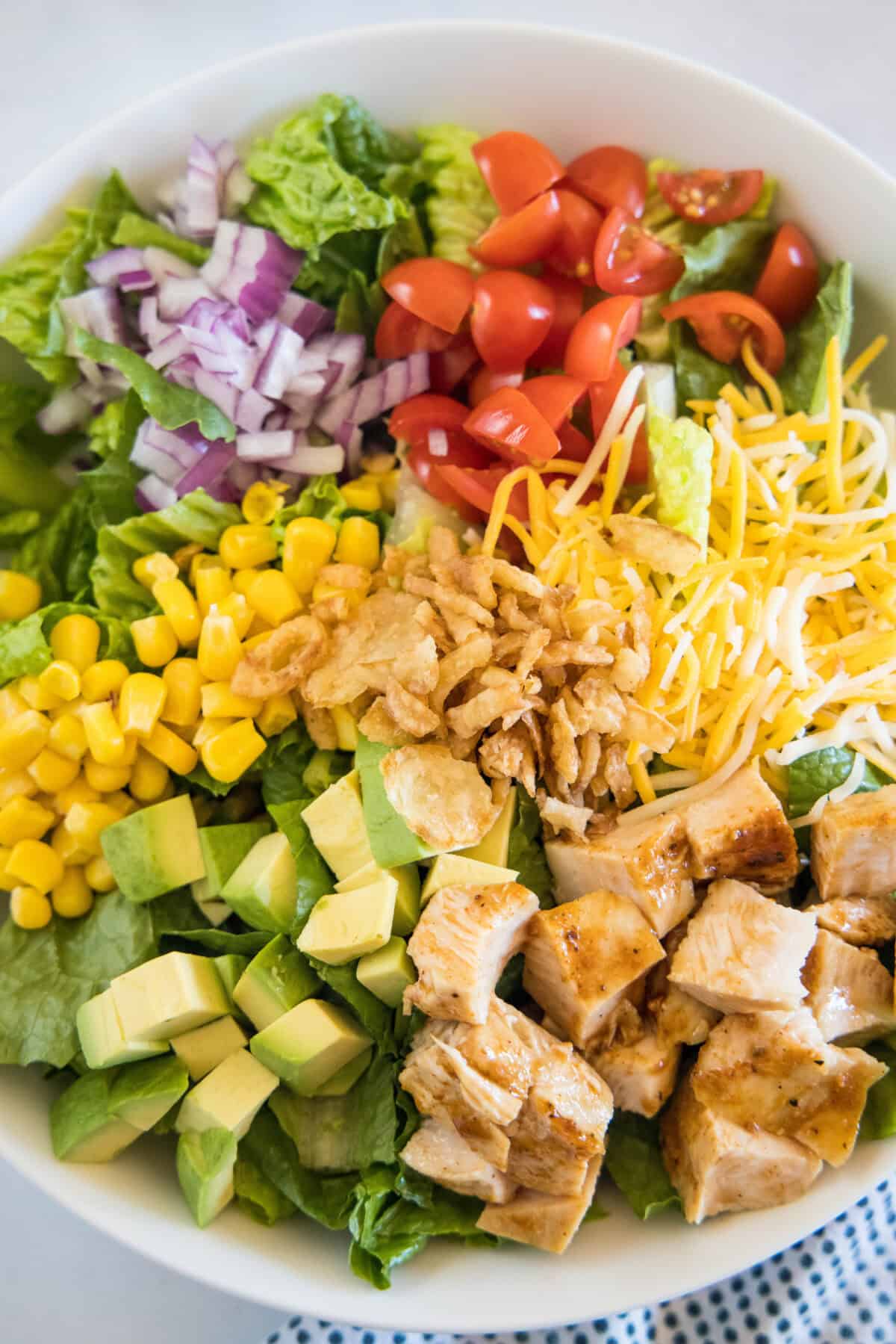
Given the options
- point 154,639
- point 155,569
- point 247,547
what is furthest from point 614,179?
point 154,639

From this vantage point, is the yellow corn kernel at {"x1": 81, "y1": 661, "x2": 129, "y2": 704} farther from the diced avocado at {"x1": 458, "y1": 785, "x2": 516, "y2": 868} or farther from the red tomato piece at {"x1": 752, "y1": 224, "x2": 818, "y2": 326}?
the red tomato piece at {"x1": 752, "y1": 224, "x2": 818, "y2": 326}

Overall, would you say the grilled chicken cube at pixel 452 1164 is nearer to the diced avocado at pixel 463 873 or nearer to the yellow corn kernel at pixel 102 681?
the diced avocado at pixel 463 873

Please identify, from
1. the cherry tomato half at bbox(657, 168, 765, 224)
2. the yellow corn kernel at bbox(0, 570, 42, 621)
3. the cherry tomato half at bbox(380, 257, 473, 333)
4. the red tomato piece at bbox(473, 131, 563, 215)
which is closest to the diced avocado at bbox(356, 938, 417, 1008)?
the yellow corn kernel at bbox(0, 570, 42, 621)

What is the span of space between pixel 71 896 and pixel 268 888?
59 cm

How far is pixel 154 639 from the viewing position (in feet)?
8.35

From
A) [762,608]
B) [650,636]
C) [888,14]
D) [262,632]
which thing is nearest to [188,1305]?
[262,632]

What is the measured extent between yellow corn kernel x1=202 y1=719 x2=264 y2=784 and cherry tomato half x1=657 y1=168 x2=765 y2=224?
1795 millimetres

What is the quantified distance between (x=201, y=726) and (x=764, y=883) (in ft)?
4.57

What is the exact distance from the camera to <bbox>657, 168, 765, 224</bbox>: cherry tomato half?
8.96 feet

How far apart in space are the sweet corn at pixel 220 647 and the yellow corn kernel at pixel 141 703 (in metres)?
0.12

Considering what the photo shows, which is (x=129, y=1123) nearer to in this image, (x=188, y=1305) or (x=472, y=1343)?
(x=188, y=1305)

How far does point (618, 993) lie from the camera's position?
7.63 feet

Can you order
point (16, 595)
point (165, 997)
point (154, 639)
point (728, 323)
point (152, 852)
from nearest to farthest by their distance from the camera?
point (165, 997), point (152, 852), point (154, 639), point (16, 595), point (728, 323)

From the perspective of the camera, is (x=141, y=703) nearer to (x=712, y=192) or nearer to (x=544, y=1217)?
(x=544, y=1217)
